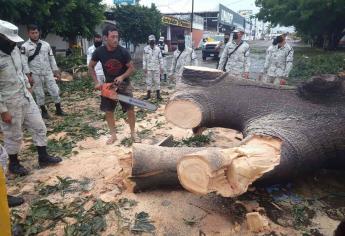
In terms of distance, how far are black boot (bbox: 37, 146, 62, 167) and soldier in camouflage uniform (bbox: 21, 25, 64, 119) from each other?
2328 mm

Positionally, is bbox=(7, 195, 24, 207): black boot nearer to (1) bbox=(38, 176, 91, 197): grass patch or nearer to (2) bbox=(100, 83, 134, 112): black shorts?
(1) bbox=(38, 176, 91, 197): grass patch

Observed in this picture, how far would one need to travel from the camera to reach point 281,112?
293cm

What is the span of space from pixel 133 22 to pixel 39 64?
48.4 feet

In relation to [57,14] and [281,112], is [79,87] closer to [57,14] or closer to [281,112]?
[57,14]

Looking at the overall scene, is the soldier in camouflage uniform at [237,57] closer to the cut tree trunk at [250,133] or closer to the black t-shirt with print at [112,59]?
the black t-shirt with print at [112,59]

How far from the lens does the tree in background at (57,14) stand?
7959 mm

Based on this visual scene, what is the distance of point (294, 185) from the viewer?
307 centimetres

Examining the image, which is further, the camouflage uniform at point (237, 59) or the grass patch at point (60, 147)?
the camouflage uniform at point (237, 59)

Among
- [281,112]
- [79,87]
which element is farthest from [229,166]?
[79,87]

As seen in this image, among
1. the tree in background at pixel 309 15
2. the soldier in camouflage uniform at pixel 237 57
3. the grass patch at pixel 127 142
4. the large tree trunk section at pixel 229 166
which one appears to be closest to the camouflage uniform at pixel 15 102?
the grass patch at pixel 127 142

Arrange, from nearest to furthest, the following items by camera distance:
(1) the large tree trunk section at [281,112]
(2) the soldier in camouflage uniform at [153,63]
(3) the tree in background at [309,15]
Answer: (1) the large tree trunk section at [281,112] → (2) the soldier in camouflage uniform at [153,63] → (3) the tree in background at [309,15]

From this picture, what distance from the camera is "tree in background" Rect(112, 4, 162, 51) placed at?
1970 centimetres

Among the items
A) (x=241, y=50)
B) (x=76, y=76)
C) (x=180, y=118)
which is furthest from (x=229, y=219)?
(x=76, y=76)

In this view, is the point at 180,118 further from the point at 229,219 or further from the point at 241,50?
the point at 241,50
